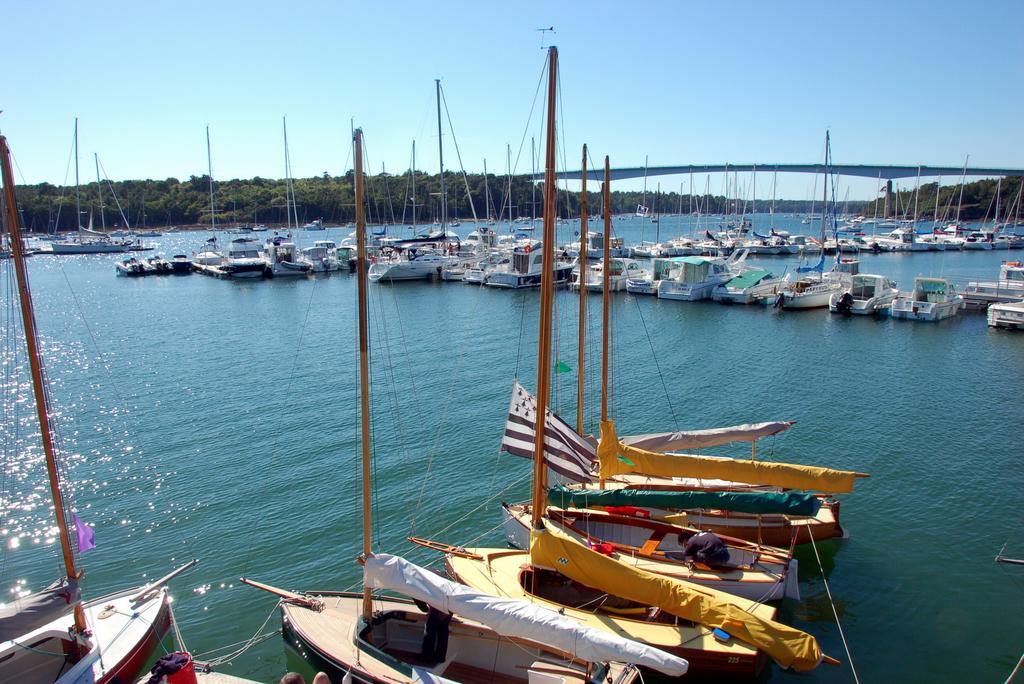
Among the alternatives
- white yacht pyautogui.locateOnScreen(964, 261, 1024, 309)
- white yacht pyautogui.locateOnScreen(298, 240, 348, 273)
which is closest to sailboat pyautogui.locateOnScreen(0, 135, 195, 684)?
white yacht pyautogui.locateOnScreen(964, 261, 1024, 309)

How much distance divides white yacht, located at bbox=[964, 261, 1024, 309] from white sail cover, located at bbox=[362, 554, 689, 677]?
62250mm

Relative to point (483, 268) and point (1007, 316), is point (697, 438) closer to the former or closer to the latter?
point (1007, 316)

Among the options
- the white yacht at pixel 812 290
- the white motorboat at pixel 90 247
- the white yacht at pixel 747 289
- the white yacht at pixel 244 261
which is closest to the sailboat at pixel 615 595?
the white yacht at pixel 812 290

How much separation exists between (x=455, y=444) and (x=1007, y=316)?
46.3 metres

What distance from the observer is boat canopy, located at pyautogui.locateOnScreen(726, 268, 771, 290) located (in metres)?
68.4

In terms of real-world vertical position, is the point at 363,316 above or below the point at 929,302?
above

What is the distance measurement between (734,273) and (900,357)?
2909 cm

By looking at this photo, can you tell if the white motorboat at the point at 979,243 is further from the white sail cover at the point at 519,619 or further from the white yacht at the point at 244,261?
the white sail cover at the point at 519,619

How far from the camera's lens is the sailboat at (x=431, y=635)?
1277cm

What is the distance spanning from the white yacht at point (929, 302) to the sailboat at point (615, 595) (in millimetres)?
50638

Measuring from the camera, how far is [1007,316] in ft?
172

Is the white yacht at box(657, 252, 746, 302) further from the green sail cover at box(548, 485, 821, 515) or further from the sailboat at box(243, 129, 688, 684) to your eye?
the sailboat at box(243, 129, 688, 684)

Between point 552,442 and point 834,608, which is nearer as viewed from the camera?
point 834,608

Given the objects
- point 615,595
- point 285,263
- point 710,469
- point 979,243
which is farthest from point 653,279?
point 979,243
